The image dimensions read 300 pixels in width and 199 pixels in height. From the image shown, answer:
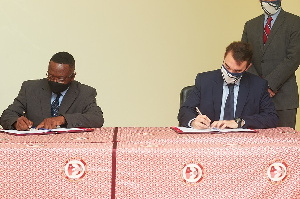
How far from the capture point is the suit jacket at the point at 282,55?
3.14 meters

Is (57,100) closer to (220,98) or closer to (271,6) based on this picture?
(220,98)

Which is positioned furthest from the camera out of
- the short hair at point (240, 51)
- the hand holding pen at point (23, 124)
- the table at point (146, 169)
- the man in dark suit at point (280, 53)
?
Result: the man in dark suit at point (280, 53)

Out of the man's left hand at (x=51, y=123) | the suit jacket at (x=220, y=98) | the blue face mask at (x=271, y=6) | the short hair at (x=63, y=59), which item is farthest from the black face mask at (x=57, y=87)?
the blue face mask at (x=271, y=6)

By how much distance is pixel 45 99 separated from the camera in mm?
2736

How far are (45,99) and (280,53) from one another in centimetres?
175

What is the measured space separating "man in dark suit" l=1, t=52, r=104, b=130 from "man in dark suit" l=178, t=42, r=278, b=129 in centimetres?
60

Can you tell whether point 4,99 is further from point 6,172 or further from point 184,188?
point 184,188

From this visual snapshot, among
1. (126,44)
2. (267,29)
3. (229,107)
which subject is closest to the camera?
(229,107)

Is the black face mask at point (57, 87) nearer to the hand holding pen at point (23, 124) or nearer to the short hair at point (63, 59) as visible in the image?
the short hair at point (63, 59)

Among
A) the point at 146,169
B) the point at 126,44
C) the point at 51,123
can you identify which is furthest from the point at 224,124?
the point at 126,44

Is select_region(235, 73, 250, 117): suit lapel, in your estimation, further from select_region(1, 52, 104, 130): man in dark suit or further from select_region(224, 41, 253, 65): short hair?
select_region(1, 52, 104, 130): man in dark suit

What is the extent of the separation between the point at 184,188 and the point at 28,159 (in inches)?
25.8

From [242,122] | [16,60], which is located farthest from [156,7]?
[242,122]

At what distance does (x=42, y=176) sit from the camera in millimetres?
1758
